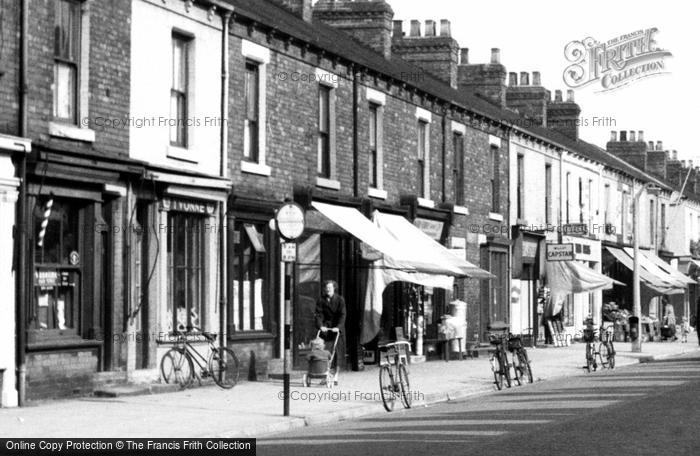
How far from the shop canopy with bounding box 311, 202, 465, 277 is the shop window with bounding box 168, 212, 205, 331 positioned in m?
4.20

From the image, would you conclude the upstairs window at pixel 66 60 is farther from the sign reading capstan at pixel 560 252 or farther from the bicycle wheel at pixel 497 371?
the sign reading capstan at pixel 560 252

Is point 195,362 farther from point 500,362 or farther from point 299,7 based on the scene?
point 299,7

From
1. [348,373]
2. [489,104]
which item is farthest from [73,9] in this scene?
[489,104]

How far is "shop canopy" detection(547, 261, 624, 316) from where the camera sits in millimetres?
45531

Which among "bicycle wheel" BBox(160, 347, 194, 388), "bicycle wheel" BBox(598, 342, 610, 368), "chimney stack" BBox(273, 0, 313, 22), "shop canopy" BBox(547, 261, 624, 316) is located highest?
"chimney stack" BBox(273, 0, 313, 22)

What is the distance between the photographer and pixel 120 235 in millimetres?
22172

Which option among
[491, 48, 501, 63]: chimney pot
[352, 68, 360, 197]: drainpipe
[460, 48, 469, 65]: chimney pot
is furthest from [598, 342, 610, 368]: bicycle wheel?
[460, 48, 469, 65]: chimney pot

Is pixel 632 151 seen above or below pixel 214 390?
above

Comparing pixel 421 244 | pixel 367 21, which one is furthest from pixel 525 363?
pixel 367 21

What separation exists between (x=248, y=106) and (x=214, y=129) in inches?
62.7

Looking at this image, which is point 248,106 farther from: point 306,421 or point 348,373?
point 306,421

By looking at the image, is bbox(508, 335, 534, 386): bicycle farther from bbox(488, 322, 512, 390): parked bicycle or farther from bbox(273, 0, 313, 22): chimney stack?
bbox(273, 0, 313, 22): chimney stack

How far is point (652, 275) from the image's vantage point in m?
55.6

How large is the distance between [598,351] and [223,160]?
13.2 m
